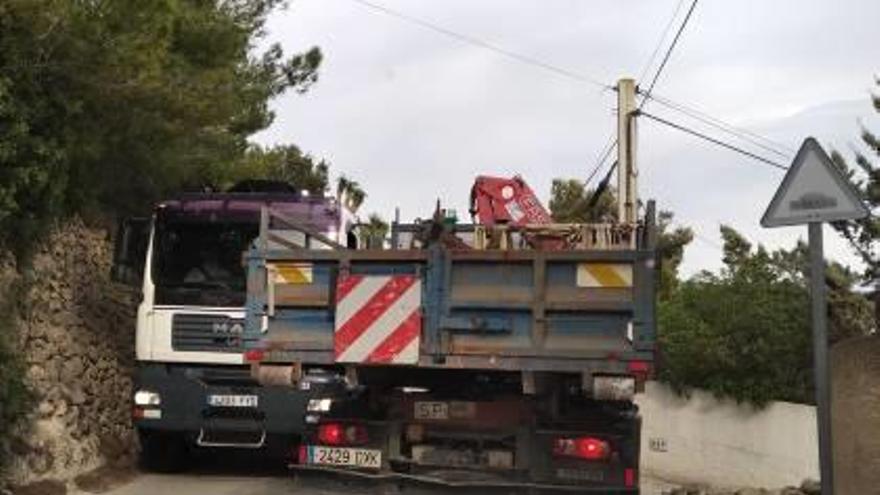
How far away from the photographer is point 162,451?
48.3 ft

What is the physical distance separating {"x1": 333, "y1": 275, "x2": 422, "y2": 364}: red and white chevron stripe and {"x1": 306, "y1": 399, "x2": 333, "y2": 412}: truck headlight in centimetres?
141

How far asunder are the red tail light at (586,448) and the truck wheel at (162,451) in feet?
21.9

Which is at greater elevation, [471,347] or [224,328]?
[224,328]

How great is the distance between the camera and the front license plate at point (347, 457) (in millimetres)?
9602

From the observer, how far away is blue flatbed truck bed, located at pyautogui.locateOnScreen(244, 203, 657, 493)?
8.69 meters

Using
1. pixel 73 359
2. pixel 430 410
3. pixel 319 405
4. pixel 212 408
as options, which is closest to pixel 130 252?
pixel 73 359

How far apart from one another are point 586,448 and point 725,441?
9490mm

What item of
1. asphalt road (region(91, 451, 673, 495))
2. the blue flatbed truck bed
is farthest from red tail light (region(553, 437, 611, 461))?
asphalt road (region(91, 451, 673, 495))

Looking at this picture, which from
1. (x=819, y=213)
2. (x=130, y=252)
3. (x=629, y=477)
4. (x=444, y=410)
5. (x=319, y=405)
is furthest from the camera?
(x=130, y=252)

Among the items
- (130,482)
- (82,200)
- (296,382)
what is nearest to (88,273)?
(82,200)

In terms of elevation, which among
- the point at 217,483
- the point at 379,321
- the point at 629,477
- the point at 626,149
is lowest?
the point at 217,483

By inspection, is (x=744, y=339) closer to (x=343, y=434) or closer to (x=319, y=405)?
(x=319, y=405)

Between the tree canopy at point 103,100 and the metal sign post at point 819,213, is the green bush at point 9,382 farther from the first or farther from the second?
the metal sign post at point 819,213

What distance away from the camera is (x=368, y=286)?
9125mm
